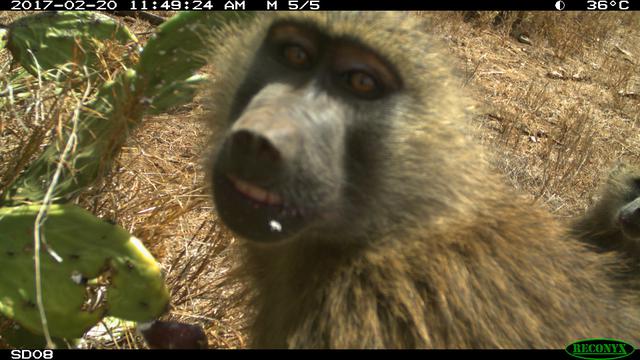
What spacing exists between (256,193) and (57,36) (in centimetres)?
137

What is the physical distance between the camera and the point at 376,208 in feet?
7.06

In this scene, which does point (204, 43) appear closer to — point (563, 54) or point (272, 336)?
point (272, 336)

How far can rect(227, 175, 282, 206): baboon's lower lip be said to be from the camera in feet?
6.36

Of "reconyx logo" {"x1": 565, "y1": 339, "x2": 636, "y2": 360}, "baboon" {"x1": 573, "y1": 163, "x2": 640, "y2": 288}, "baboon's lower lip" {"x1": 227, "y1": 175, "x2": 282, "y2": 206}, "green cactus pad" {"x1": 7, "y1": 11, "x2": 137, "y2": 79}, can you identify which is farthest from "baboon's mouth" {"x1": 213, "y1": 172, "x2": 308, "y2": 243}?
"baboon" {"x1": 573, "y1": 163, "x2": 640, "y2": 288}

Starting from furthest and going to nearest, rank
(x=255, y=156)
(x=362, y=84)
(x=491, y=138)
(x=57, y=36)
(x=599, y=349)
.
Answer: (x=491, y=138) < (x=57, y=36) < (x=599, y=349) < (x=362, y=84) < (x=255, y=156)

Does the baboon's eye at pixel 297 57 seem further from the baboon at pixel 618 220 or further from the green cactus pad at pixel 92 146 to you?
the baboon at pixel 618 220

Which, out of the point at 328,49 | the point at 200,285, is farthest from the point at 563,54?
the point at 328,49

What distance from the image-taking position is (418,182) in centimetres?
218

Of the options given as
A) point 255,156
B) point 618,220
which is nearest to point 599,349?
point 255,156

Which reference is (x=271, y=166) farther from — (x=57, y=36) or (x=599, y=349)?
(x=57, y=36)

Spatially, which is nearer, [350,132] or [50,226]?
[350,132]

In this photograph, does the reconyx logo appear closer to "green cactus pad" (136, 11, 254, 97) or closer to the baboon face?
the baboon face

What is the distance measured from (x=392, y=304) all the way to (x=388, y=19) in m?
0.85

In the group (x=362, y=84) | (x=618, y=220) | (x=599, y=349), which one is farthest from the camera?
(x=618, y=220)
